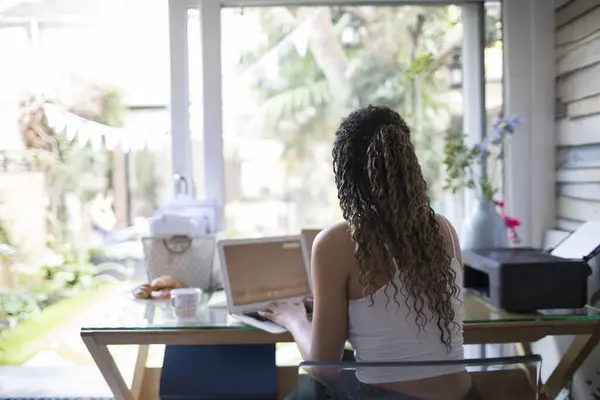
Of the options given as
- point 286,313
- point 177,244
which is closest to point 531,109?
point 286,313

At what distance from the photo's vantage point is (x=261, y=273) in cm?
204

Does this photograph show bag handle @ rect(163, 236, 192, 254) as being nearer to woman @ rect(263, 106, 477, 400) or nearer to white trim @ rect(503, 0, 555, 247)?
woman @ rect(263, 106, 477, 400)

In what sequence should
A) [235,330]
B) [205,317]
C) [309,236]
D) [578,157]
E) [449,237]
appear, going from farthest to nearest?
[578,157] → [309,236] → [205,317] → [235,330] → [449,237]

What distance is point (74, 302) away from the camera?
8.62 ft

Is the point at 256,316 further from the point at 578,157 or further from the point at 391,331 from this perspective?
the point at 578,157

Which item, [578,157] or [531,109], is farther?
[531,109]

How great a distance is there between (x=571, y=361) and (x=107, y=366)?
54.6 inches

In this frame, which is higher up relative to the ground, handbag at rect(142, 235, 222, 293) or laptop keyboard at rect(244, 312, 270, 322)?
handbag at rect(142, 235, 222, 293)

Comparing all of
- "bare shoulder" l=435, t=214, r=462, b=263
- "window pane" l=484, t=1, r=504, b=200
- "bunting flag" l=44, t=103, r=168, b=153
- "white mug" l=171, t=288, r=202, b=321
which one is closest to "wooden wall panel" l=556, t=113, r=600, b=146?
"window pane" l=484, t=1, r=504, b=200

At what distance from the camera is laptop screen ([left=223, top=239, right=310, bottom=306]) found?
6.57ft

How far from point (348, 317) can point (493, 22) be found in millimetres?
1684

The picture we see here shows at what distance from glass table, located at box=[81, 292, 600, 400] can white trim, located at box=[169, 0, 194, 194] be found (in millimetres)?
784

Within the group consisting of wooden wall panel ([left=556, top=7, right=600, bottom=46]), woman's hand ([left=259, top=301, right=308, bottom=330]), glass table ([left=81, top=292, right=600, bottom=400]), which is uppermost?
wooden wall panel ([left=556, top=7, right=600, bottom=46])

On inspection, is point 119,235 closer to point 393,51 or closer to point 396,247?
point 393,51
